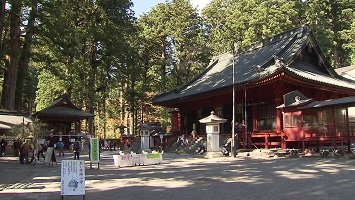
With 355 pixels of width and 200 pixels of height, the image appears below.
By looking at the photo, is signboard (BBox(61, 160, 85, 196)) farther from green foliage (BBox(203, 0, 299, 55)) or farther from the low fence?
green foliage (BBox(203, 0, 299, 55))

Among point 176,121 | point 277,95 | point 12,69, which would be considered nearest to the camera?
point 277,95

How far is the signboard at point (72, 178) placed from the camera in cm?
702

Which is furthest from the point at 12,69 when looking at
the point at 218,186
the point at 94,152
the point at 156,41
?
the point at 156,41

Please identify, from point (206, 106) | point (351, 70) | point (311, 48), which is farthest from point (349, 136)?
point (351, 70)

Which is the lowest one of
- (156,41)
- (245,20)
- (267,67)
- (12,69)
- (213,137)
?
(213,137)

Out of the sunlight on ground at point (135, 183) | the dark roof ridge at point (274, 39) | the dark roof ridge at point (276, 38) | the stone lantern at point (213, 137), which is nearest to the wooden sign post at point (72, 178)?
the sunlight on ground at point (135, 183)

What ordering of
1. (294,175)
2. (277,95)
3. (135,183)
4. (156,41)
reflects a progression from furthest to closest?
(156,41)
(277,95)
(294,175)
(135,183)

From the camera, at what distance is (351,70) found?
123ft

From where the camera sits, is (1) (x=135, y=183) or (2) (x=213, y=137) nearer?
(1) (x=135, y=183)

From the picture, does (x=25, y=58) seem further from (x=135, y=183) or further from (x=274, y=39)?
(x=135, y=183)

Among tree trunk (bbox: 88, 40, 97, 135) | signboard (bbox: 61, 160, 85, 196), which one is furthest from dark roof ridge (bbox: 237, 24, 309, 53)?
signboard (bbox: 61, 160, 85, 196)

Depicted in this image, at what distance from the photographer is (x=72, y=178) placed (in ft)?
23.3

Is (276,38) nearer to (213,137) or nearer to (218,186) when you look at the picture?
(213,137)

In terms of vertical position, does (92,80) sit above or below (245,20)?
below
